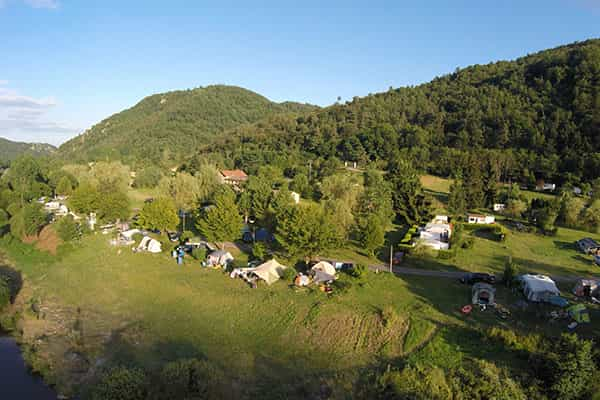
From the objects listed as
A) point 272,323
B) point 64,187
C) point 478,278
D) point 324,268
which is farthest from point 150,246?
point 64,187

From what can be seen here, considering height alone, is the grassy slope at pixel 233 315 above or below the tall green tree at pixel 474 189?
below

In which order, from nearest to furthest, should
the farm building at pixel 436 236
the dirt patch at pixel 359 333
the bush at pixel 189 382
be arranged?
the bush at pixel 189 382
the dirt patch at pixel 359 333
the farm building at pixel 436 236

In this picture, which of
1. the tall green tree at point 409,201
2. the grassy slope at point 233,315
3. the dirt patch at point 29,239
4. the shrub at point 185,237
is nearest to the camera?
the grassy slope at point 233,315

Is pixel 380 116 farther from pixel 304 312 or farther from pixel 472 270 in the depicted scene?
pixel 304 312

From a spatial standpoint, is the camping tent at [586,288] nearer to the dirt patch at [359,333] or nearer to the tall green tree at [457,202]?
the dirt patch at [359,333]

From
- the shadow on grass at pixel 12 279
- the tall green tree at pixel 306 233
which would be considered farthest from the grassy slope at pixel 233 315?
the tall green tree at pixel 306 233

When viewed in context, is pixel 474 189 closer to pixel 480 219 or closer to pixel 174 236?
pixel 480 219

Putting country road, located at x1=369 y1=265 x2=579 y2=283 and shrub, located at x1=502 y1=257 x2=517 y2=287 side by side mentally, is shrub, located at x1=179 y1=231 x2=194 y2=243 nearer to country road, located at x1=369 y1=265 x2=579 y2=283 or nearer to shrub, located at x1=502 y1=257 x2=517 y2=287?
country road, located at x1=369 y1=265 x2=579 y2=283

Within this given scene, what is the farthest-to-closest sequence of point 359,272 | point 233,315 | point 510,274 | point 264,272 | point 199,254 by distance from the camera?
point 199,254
point 264,272
point 359,272
point 510,274
point 233,315

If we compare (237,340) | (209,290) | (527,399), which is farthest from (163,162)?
(527,399)
